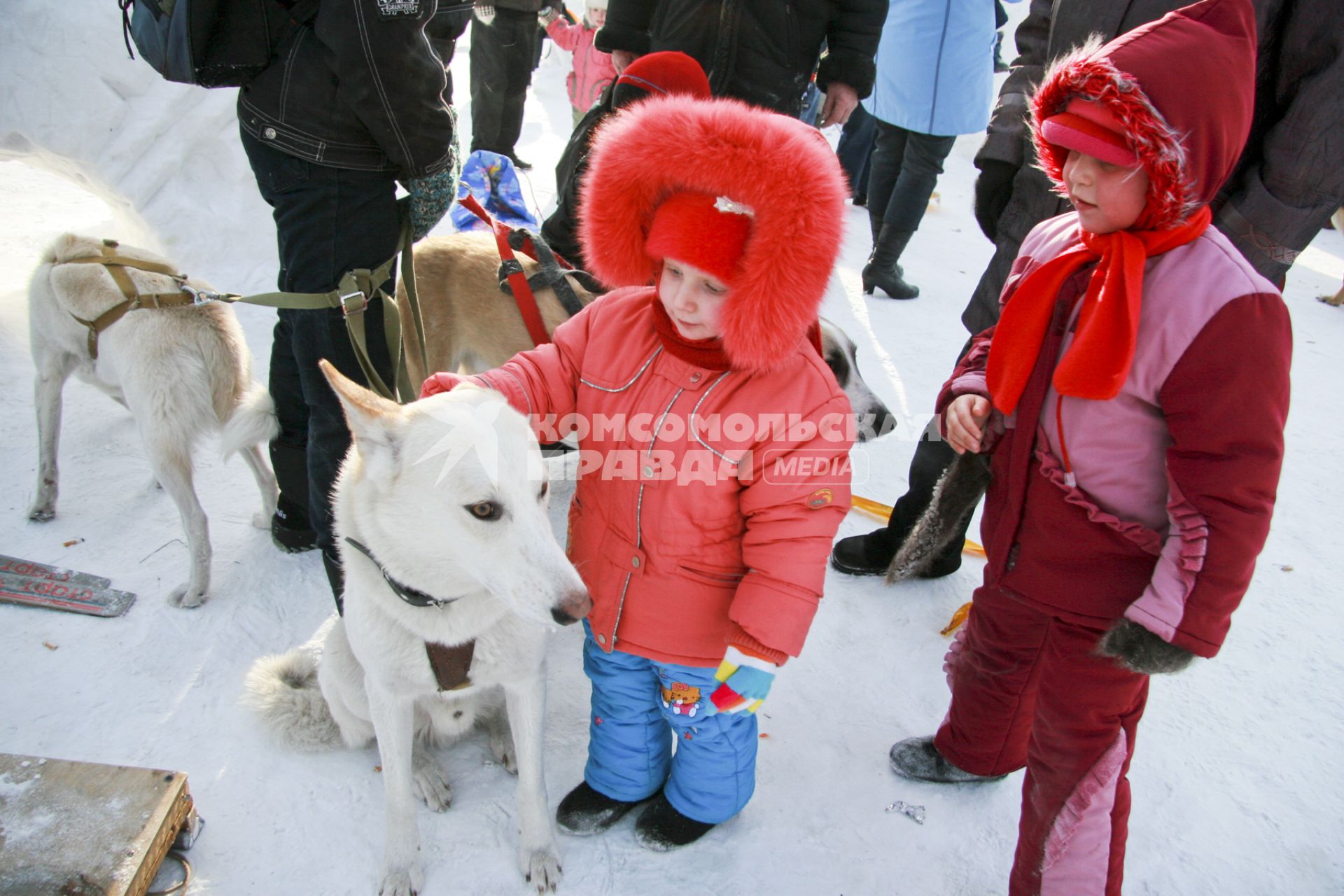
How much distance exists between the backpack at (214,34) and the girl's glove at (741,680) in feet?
5.84

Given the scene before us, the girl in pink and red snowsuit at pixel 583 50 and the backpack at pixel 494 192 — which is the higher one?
the girl in pink and red snowsuit at pixel 583 50

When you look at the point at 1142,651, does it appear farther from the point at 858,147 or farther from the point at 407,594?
the point at 858,147

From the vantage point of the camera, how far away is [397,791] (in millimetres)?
1643

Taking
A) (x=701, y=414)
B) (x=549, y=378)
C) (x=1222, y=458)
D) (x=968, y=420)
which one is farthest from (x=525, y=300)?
(x=1222, y=458)

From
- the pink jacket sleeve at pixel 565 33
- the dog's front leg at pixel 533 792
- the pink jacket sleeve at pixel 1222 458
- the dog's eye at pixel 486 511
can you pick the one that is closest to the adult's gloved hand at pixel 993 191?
the pink jacket sleeve at pixel 1222 458

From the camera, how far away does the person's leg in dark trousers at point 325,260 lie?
1922 millimetres

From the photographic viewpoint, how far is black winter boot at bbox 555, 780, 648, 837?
6.02 ft

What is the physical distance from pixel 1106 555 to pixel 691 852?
3.85ft

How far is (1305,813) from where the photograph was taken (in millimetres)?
2027

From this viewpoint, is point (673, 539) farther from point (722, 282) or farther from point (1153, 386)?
point (1153, 386)

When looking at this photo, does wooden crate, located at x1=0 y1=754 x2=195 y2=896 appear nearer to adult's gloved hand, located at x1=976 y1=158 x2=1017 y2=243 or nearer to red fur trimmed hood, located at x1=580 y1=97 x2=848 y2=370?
red fur trimmed hood, located at x1=580 y1=97 x2=848 y2=370

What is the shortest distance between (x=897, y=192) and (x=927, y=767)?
3720 millimetres

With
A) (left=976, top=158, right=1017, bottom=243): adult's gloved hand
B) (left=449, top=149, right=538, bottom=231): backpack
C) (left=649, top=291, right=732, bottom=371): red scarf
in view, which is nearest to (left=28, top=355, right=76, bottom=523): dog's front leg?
(left=449, top=149, right=538, bottom=231): backpack

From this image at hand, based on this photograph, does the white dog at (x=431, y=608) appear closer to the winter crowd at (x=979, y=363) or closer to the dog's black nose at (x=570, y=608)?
the dog's black nose at (x=570, y=608)
